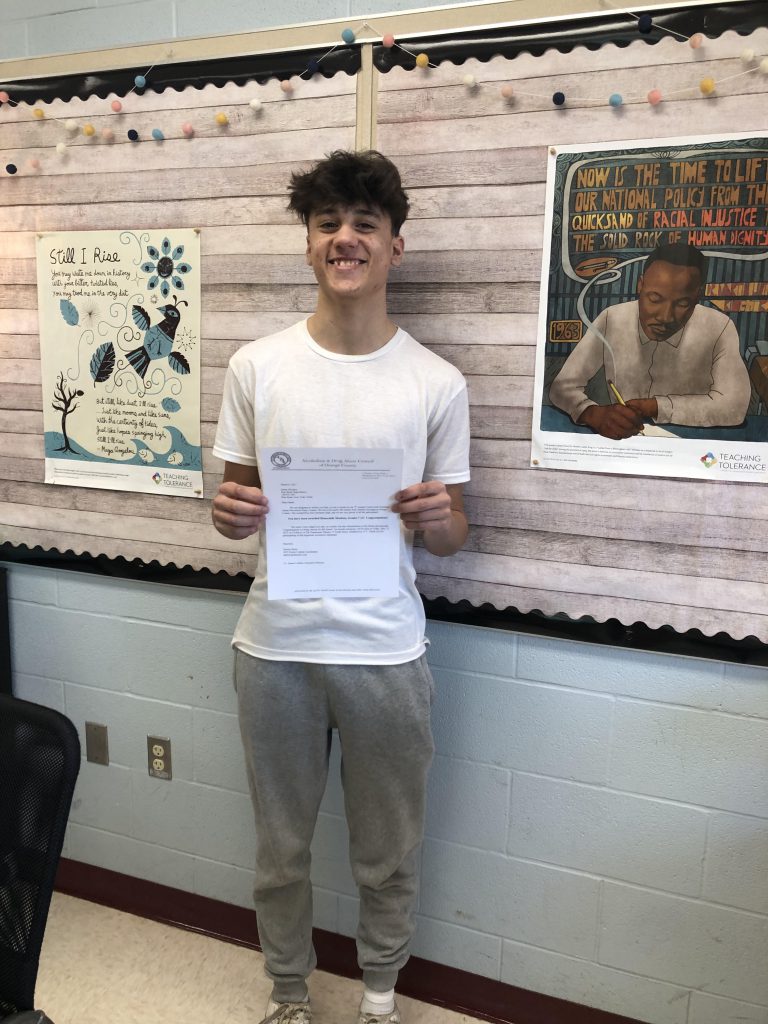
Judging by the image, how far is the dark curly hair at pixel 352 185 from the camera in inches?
52.2

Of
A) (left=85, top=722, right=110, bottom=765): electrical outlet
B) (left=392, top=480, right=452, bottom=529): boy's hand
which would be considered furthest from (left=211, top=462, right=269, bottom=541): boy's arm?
(left=85, top=722, right=110, bottom=765): electrical outlet

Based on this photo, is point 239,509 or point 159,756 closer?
point 239,509

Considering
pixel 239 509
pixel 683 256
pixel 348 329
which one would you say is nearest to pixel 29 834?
pixel 239 509

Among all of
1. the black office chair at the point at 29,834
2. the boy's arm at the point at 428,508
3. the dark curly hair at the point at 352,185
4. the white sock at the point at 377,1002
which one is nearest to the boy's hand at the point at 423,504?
the boy's arm at the point at 428,508

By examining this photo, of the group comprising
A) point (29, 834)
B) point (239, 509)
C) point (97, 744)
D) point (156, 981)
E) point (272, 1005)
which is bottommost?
point (156, 981)

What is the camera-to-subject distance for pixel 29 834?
0.95 m

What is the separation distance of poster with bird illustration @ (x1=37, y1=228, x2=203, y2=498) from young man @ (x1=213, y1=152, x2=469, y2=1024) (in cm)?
36

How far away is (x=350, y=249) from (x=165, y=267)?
61 centimetres

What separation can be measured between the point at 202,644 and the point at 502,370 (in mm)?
975

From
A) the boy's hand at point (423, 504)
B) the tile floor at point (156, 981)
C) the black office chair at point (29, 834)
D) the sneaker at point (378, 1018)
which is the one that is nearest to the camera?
the black office chair at point (29, 834)

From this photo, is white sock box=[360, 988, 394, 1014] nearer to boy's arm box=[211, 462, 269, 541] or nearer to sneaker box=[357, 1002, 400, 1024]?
sneaker box=[357, 1002, 400, 1024]

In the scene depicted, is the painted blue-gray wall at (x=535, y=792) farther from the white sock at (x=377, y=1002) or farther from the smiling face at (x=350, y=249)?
the smiling face at (x=350, y=249)

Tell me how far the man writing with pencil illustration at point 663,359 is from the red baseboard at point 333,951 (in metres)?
1.24

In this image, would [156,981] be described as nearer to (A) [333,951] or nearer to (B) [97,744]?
(A) [333,951]
